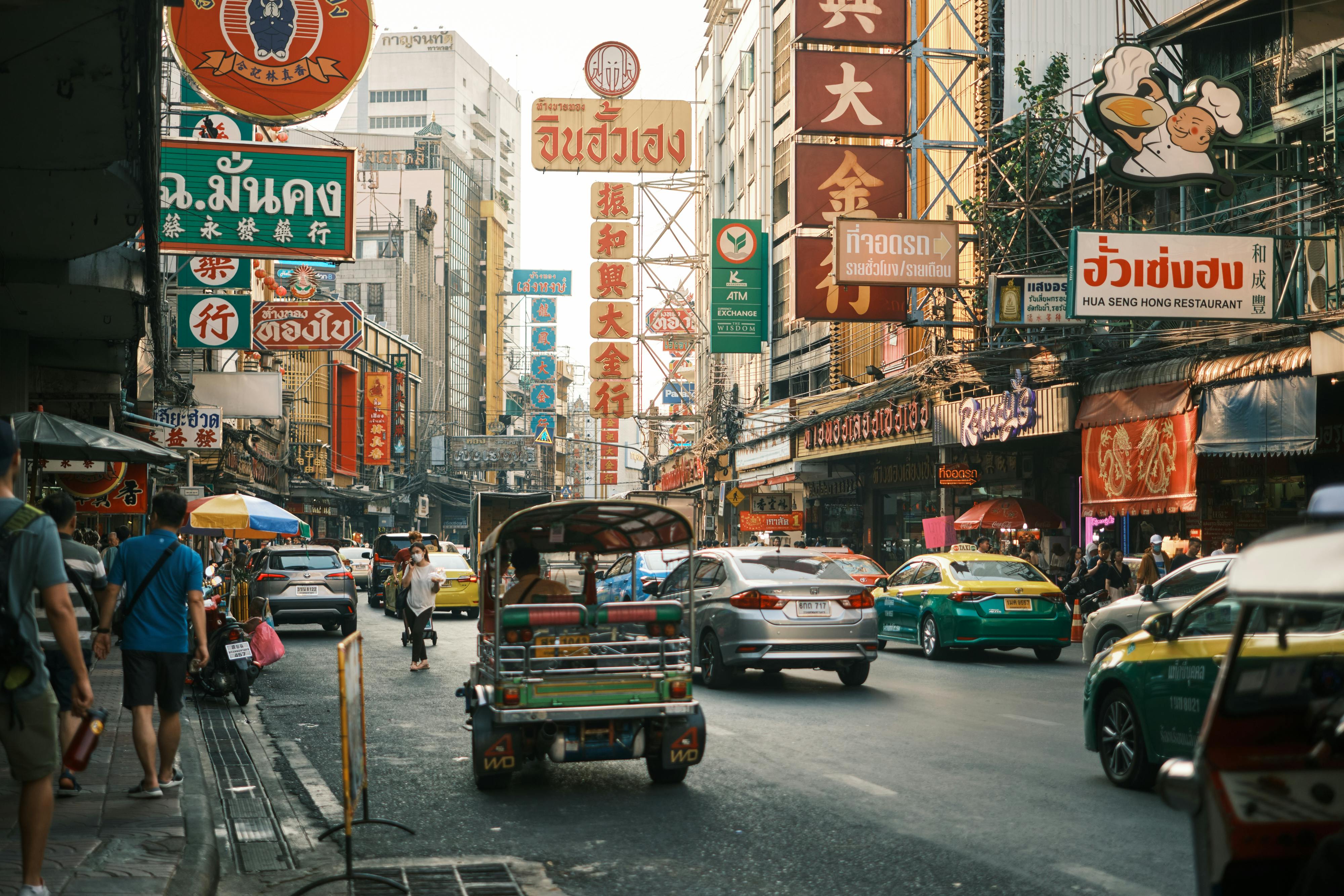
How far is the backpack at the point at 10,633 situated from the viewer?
522 cm

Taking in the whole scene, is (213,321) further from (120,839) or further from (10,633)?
(10,633)

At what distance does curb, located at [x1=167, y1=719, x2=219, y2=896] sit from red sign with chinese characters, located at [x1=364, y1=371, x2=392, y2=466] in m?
69.1

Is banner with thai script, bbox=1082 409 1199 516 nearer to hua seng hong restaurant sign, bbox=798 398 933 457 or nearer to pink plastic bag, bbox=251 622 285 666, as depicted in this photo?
hua seng hong restaurant sign, bbox=798 398 933 457

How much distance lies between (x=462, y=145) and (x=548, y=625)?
136 meters

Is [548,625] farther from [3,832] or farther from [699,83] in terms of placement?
[699,83]

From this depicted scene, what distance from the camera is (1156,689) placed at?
8.28 meters

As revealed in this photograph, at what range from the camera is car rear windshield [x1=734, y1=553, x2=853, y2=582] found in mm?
14984

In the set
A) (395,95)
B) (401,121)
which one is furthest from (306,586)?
(395,95)

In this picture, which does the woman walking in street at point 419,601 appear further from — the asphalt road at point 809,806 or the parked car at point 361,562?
the parked car at point 361,562

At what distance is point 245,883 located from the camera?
6711 millimetres

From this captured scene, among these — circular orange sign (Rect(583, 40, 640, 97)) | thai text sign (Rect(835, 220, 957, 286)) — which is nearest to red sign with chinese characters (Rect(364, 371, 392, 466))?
circular orange sign (Rect(583, 40, 640, 97))

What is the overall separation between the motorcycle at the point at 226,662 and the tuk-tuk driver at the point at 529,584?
184 inches

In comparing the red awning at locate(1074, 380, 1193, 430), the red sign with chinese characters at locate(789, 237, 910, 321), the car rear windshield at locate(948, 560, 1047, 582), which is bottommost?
the car rear windshield at locate(948, 560, 1047, 582)

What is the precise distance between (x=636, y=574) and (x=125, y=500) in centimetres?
1028
